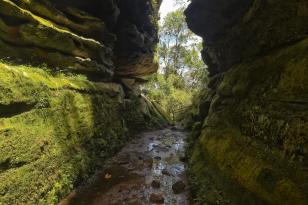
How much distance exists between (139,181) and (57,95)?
5.42 m

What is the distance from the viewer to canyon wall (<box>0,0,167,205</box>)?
24.5ft

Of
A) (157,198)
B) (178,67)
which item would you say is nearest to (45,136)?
(157,198)

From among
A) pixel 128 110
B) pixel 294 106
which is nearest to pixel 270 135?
pixel 294 106

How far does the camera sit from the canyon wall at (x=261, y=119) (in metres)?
5.52

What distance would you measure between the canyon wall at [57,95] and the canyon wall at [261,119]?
5.44 metres

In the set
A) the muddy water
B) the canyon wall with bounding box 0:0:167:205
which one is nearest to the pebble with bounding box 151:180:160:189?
the muddy water

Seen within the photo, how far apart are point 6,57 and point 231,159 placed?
10.7 meters

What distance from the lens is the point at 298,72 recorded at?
21.0ft

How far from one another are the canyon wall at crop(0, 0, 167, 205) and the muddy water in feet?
2.24

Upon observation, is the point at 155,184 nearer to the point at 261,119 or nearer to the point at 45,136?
the point at 45,136

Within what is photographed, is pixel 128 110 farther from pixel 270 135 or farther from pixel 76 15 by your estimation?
pixel 270 135

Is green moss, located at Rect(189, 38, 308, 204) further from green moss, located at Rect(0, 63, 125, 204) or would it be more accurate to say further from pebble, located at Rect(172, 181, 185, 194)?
green moss, located at Rect(0, 63, 125, 204)

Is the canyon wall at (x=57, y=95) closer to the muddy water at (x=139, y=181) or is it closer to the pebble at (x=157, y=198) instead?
the muddy water at (x=139, y=181)

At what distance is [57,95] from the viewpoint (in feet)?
32.7
